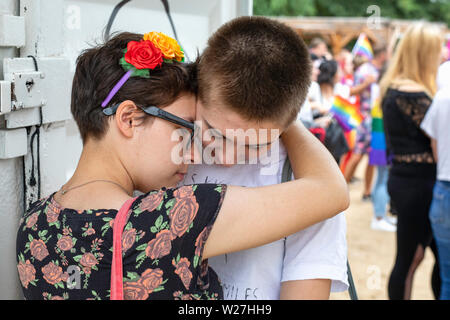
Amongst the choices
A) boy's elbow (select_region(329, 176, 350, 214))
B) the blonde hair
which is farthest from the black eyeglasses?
the blonde hair

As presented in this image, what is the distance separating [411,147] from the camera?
12.1 ft

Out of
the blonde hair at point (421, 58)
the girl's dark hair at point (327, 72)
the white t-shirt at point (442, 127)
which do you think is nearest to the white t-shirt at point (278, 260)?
the white t-shirt at point (442, 127)

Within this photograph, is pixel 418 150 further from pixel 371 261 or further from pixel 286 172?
pixel 286 172

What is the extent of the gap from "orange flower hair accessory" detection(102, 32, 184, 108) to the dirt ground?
3.64m

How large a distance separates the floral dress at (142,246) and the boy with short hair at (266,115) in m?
0.23

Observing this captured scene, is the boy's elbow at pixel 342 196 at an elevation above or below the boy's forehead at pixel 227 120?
below

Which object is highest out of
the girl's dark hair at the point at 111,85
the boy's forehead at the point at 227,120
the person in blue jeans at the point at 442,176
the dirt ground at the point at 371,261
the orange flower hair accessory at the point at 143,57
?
the orange flower hair accessory at the point at 143,57

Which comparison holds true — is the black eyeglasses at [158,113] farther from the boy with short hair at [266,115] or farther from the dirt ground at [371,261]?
the dirt ground at [371,261]

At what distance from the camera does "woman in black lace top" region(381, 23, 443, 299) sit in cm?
363

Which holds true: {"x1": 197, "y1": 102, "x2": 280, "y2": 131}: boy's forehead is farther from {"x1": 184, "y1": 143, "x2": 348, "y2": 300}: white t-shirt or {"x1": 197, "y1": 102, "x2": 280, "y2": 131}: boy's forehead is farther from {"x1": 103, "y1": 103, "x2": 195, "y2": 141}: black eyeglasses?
{"x1": 184, "y1": 143, "x2": 348, "y2": 300}: white t-shirt

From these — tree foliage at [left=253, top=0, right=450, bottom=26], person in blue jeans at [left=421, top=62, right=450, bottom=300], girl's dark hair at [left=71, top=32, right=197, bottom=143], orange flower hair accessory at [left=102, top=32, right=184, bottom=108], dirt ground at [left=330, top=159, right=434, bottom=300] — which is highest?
tree foliage at [left=253, top=0, right=450, bottom=26]

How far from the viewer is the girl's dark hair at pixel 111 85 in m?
1.33

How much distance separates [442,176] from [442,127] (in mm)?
303
